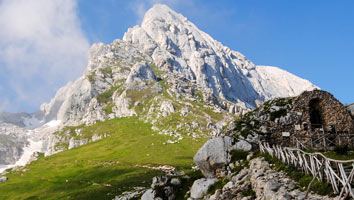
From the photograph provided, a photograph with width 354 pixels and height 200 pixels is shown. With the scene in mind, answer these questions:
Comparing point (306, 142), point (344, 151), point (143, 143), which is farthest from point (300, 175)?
point (143, 143)

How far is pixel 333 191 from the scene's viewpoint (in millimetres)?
14125

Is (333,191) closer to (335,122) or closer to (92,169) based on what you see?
(335,122)

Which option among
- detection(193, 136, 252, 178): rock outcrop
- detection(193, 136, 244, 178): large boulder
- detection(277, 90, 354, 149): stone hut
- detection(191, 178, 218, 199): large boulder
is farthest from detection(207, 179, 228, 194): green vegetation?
detection(277, 90, 354, 149): stone hut

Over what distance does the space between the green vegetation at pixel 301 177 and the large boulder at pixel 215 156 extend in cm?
677

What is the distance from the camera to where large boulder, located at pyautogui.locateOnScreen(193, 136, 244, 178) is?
32147 mm

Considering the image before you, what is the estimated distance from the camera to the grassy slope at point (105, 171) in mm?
84006

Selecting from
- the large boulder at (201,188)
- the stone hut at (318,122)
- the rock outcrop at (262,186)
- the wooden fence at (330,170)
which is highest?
the stone hut at (318,122)

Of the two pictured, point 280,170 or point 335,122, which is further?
point 335,122

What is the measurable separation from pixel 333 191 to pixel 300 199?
184 cm

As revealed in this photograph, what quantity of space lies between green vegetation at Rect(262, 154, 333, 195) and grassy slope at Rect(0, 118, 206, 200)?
2081 inches

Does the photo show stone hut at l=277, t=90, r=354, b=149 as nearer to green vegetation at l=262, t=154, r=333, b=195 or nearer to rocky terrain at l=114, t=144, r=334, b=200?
rocky terrain at l=114, t=144, r=334, b=200

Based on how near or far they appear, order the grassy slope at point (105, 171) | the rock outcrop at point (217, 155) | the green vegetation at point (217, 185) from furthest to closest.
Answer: the grassy slope at point (105, 171) → the rock outcrop at point (217, 155) → the green vegetation at point (217, 185)

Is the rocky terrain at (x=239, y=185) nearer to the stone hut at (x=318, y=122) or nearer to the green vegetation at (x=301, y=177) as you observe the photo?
the green vegetation at (x=301, y=177)

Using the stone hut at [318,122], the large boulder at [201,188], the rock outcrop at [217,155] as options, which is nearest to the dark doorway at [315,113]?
the stone hut at [318,122]
